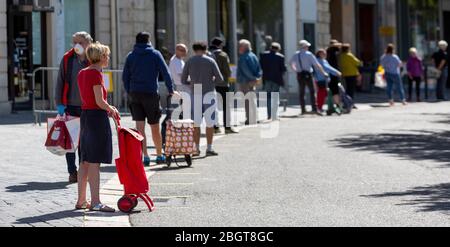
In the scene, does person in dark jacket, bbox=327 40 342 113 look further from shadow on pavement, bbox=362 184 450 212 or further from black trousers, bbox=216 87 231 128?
shadow on pavement, bbox=362 184 450 212

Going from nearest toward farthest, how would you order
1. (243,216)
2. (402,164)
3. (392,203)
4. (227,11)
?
(243,216)
(392,203)
(402,164)
(227,11)

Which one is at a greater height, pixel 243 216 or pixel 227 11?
pixel 227 11

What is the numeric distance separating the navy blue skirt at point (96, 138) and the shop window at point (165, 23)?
21.0 metres

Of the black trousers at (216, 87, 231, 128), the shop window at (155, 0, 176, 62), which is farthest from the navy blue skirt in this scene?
the shop window at (155, 0, 176, 62)

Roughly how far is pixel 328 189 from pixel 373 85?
30161 millimetres

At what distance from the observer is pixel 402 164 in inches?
642

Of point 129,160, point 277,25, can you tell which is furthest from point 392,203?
point 277,25

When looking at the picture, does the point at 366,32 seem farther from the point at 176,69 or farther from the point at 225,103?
the point at 176,69

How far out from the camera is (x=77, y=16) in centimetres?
3025

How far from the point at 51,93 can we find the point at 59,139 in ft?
49.1

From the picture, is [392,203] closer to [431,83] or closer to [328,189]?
[328,189]

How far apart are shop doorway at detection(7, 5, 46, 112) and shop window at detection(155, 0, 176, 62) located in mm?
4481

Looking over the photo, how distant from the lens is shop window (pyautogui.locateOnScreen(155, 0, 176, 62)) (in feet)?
107

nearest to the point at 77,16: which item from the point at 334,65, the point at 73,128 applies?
the point at 334,65
